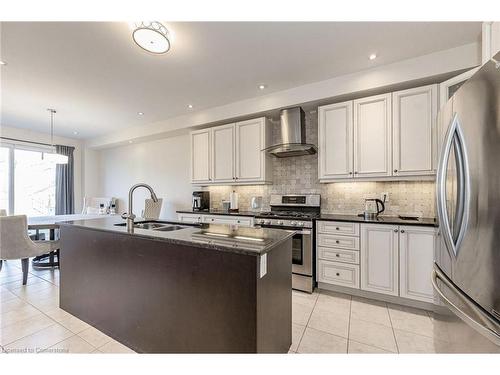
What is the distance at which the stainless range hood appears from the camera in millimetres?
3072

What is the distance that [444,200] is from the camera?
4.09ft

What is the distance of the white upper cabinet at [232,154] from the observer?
341 centimetres

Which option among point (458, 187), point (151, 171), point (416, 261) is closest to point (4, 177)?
point (151, 171)

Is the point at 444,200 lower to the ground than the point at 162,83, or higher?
lower

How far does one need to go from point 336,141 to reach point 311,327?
217 centimetres

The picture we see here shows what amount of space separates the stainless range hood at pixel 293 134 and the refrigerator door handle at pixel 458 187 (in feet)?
5.96

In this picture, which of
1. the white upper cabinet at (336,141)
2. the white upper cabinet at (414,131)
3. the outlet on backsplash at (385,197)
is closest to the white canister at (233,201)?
the white upper cabinet at (336,141)

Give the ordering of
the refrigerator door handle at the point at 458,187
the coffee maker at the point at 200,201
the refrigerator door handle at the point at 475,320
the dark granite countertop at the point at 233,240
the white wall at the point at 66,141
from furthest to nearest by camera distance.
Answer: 1. the white wall at the point at 66,141
2. the coffee maker at the point at 200,201
3. the dark granite countertop at the point at 233,240
4. the refrigerator door handle at the point at 458,187
5. the refrigerator door handle at the point at 475,320

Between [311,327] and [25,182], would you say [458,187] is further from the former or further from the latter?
[25,182]

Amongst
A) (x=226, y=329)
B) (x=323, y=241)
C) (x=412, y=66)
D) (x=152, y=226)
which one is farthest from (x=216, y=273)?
(x=412, y=66)

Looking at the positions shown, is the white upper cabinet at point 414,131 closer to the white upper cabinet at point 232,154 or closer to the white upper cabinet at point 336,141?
the white upper cabinet at point 336,141

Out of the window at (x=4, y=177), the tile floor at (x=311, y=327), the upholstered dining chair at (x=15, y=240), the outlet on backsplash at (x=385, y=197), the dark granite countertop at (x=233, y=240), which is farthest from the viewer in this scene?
the window at (x=4, y=177)
